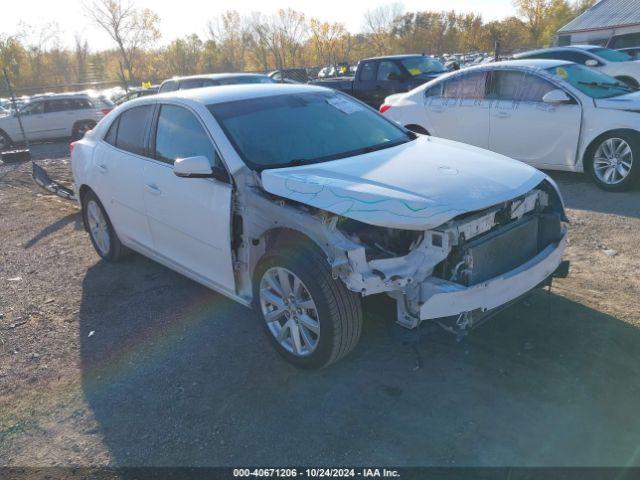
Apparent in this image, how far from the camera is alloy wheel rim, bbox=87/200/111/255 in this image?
5.39 meters

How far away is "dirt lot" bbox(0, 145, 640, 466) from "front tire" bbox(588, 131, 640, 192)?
6.88ft

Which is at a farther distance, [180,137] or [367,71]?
[367,71]

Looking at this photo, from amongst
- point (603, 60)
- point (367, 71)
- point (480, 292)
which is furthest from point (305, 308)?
point (603, 60)

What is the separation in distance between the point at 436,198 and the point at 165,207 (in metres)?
2.21

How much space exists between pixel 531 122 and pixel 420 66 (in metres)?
6.29

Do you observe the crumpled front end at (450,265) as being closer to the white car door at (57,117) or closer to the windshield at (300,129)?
the windshield at (300,129)

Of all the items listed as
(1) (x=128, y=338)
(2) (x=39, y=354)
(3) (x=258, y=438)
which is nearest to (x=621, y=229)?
(3) (x=258, y=438)

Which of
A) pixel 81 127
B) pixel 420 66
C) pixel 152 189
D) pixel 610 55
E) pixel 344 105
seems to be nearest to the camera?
pixel 152 189

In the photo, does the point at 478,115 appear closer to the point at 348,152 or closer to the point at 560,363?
the point at 348,152

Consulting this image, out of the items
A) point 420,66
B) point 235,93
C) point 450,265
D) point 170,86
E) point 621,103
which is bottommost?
point 450,265

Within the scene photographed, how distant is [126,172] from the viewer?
15.2 feet

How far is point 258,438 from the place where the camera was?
287 cm

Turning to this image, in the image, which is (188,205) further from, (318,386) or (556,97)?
(556,97)

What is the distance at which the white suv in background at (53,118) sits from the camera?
17.0 m
